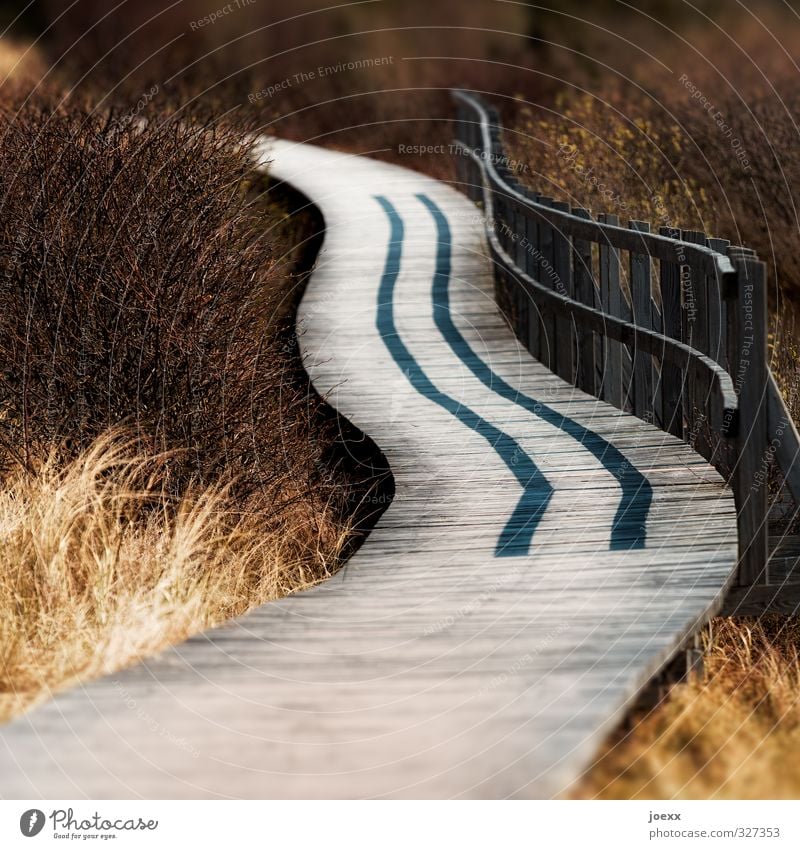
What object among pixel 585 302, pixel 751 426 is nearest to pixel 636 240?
pixel 585 302

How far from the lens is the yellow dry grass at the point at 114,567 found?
6238mm

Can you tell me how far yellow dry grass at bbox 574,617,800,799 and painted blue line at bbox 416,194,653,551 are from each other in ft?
2.41

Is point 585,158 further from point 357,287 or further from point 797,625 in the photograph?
point 797,625

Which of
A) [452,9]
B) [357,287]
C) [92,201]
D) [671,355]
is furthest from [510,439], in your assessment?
[452,9]

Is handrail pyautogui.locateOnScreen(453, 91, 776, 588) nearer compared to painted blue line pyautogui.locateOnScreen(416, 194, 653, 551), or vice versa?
handrail pyautogui.locateOnScreen(453, 91, 776, 588)

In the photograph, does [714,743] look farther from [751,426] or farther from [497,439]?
[497,439]

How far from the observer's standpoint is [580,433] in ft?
33.7

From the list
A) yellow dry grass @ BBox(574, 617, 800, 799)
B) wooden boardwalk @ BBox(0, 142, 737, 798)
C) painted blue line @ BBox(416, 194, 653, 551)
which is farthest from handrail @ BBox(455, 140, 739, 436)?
yellow dry grass @ BBox(574, 617, 800, 799)

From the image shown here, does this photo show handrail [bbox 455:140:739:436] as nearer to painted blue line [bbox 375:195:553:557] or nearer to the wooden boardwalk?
the wooden boardwalk

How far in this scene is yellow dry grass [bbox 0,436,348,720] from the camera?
6238 mm

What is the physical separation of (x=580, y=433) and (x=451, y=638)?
14.3 ft

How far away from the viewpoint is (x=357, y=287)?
16609 mm

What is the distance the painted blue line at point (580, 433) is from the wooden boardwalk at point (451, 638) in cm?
→ 3
